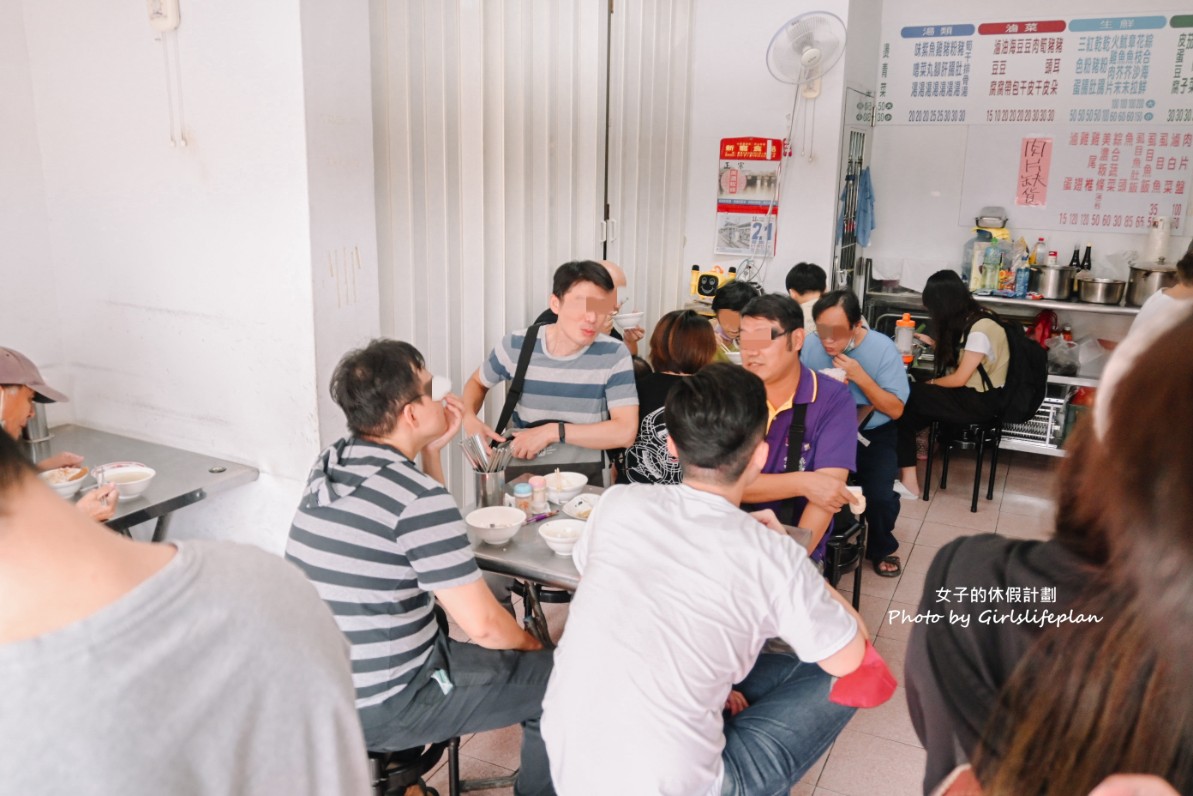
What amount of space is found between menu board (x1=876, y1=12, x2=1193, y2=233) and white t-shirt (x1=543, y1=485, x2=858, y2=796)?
4.81 metres

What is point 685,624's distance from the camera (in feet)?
5.24

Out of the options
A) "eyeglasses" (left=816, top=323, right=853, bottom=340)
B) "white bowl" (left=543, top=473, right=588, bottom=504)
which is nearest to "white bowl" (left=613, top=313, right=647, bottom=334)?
"eyeglasses" (left=816, top=323, right=853, bottom=340)

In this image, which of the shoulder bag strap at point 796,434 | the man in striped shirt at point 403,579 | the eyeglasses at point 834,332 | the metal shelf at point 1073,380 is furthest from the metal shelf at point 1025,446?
the man in striped shirt at point 403,579

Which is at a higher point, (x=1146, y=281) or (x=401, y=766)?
(x=1146, y=281)

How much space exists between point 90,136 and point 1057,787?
3.40m

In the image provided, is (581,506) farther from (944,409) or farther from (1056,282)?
(1056,282)

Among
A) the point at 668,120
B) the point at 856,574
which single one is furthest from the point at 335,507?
the point at 668,120

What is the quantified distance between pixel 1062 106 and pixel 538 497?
186 inches

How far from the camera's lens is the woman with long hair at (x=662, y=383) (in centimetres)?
301

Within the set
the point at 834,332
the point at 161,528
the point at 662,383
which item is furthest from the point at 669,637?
the point at 834,332

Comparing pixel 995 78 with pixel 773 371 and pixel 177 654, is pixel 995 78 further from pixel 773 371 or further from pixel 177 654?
pixel 177 654

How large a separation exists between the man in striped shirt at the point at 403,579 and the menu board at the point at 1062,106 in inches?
192

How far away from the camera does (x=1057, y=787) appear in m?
0.84

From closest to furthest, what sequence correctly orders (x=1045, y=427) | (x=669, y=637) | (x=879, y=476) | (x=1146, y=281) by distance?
(x=669, y=637), (x=879, y=476), (x=1146, y=281), (x=1045, y=427)
